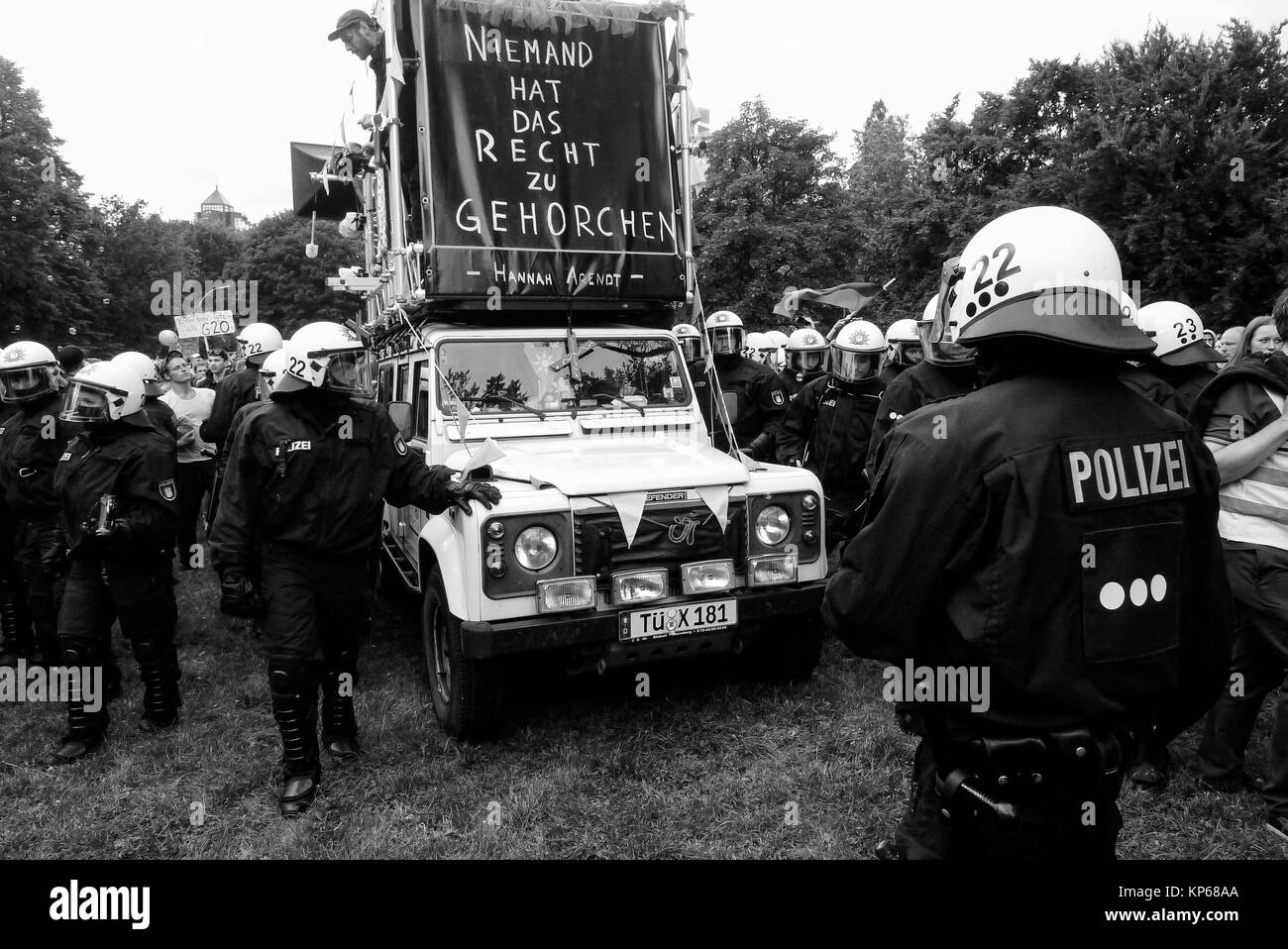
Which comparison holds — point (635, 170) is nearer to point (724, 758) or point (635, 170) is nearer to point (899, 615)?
point (724, 758)

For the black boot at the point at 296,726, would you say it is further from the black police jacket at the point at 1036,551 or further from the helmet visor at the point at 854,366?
the helmet visor at the point at 854,366

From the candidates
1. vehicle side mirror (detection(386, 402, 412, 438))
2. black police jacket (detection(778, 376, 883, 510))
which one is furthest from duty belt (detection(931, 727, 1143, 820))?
black police jacket (detection(778, 376, 883, 510))

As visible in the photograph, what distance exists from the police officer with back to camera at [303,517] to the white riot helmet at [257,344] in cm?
311

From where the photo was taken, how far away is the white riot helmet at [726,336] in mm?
8148

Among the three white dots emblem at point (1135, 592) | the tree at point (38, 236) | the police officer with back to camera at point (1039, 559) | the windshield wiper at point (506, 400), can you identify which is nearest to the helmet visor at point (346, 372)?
the windshield wiper at point (506, 400)

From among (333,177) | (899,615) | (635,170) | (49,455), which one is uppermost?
(333,177)

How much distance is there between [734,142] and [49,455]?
3369 centimetres

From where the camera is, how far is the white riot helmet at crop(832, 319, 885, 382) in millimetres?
6109

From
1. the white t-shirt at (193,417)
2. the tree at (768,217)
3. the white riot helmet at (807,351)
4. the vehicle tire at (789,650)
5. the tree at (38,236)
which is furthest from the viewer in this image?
the tree at (768,217)

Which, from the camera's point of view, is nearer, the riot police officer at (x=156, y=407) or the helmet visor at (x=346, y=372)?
the helmet visor at (x=346, y=372)

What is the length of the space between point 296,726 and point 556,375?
8.69 ft

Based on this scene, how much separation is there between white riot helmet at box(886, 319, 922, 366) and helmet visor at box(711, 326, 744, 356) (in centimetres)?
142

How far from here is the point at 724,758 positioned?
Answer: 4449mm
